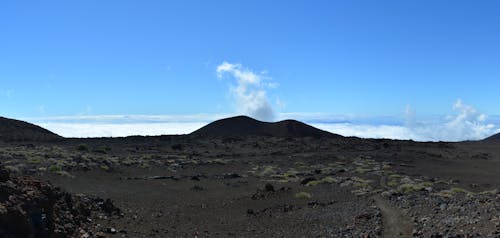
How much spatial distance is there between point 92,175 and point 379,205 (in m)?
20.5

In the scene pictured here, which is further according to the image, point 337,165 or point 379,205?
point 337,165

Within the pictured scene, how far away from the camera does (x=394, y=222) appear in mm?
17219

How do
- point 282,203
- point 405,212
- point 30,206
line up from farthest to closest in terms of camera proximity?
point 282,203 < point 405,212 < point 30,206

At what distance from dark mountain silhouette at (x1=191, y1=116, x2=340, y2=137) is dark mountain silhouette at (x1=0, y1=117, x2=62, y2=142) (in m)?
29.0

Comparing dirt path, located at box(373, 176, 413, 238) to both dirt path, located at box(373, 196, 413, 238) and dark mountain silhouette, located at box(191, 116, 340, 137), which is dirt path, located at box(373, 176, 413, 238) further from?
dark mountain silhouette, located at box(191, 116, 340, 137)

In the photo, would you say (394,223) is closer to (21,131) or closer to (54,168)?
(54,168)

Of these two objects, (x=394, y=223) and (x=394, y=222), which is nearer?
(x=394, y=223)

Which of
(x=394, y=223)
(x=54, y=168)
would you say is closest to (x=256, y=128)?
(x=54, y=168)

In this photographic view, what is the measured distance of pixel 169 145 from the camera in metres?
69.0

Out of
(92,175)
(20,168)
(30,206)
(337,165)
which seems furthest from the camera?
(337,165)

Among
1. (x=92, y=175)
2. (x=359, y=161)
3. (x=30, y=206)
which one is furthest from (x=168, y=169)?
(x=30, y=206)

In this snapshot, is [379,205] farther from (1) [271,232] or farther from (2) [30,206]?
(2) [30,206]

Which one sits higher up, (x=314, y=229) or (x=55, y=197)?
(x=55, y=197)

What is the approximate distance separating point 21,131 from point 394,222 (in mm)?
78819
